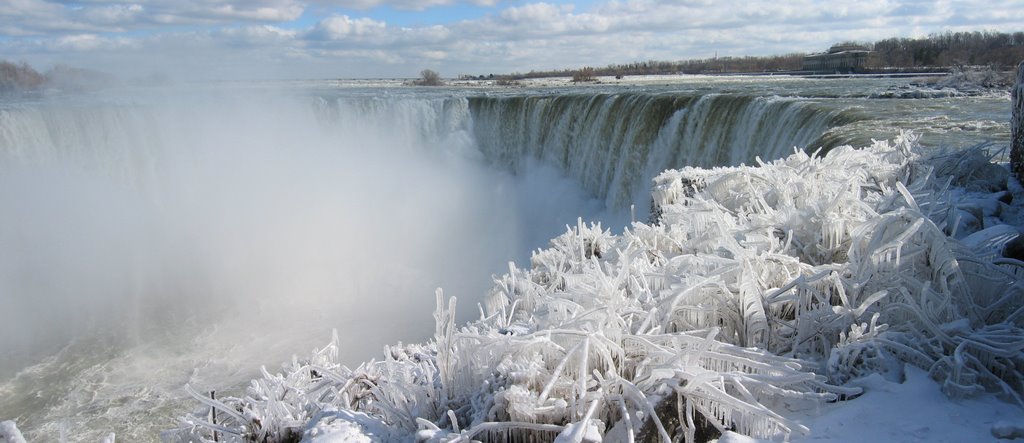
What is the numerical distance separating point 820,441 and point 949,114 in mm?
11561

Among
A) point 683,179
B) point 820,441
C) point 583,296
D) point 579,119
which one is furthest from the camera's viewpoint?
point 579,119

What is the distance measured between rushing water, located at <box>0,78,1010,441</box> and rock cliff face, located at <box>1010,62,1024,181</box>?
13.2 feet

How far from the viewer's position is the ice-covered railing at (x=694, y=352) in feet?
6.50

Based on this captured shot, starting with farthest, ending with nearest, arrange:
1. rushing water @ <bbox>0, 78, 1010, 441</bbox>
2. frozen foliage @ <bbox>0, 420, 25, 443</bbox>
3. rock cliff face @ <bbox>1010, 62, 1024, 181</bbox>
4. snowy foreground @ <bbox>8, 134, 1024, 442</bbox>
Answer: rushing water @ <bbox>0, 78, 1010, 441</bbox> → rock cliff face @ <bbox>1010, 62, 1024, 181</bbox> → frozen foliage @ <bbox>0, 420, 25, 443</bbox> → snowy foreground @ <bbox>8, 134, 1024, 442</bbox>

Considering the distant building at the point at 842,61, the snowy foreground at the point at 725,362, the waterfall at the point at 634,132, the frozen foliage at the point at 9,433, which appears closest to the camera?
A: the snowy foreground at the point at 725,362

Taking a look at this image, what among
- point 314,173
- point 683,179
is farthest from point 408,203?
point 683,179

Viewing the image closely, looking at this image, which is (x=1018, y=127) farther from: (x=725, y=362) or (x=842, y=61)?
(x=842, y=61)

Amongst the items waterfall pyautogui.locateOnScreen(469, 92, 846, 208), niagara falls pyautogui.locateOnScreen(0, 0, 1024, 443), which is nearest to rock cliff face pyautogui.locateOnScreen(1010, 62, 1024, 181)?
niagara falls pyautogui.locateOnScreen(0, 0, 1024, 443)

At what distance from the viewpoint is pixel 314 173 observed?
22688 millimetres

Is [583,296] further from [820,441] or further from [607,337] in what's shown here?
[820,441]

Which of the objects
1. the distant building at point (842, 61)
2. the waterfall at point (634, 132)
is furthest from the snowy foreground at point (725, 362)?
the distant building at point (842, 61)

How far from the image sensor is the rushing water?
1112cm

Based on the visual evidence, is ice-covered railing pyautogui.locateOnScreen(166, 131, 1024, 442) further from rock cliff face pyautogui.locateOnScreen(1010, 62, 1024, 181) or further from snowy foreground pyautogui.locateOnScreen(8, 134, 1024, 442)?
rock cliff face pyautogui.locateOnScreen(1010, 62, 1024, 181)

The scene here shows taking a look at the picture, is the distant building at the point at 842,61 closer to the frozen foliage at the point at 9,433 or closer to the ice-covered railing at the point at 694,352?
the ice-covered railing at the point at 694,352
